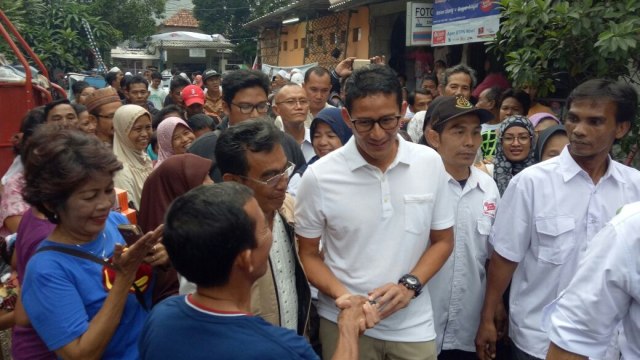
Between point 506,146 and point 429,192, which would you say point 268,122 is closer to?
point 429,192

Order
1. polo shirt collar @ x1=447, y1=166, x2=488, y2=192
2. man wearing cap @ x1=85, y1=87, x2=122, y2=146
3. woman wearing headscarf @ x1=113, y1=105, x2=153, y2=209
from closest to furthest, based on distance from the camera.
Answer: polo shirt collar @ x1=447, y1=166, x2=488, y2=192, woman wearing headscarf @ x1=113, y1=105, x2=153, y2=209, man wearing cap @ x1=85, y1=87, x2=122, y2=146

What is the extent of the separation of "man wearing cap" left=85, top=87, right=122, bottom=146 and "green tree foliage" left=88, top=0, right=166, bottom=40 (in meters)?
22.5

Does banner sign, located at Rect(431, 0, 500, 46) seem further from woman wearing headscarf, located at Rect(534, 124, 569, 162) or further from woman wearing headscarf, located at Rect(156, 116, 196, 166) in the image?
woman wearing headscarf, located at Rect(156, 116, 196, 166)

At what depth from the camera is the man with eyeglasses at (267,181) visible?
2.18 metres

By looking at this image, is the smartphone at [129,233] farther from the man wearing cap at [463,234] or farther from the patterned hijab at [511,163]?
the patterned hijab at [511,163]

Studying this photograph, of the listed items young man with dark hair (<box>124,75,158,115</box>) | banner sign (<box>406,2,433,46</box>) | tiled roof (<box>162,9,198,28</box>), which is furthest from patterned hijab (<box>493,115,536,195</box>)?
tiled roof (<box>162,9,198,28</box>)

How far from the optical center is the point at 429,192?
239 centimetres

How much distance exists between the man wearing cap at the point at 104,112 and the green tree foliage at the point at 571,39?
Answer: 138 inches

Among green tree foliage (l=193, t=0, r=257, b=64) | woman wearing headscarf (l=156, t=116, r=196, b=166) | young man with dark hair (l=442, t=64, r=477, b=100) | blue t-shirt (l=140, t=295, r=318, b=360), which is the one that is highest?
green tree foliage (l=193, t=0, r=257, b=64)

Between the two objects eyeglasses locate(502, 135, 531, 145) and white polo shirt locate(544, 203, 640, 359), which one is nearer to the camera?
white polo shirt locate(544, 203, 640, 359)

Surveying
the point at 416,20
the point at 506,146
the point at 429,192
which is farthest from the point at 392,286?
the point at 416,20

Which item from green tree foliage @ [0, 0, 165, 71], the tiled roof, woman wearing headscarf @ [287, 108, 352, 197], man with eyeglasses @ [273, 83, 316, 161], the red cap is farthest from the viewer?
the tiled roof

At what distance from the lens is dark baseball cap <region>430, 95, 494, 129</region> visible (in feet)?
9.27

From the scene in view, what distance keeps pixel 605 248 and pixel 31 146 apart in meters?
2.02
